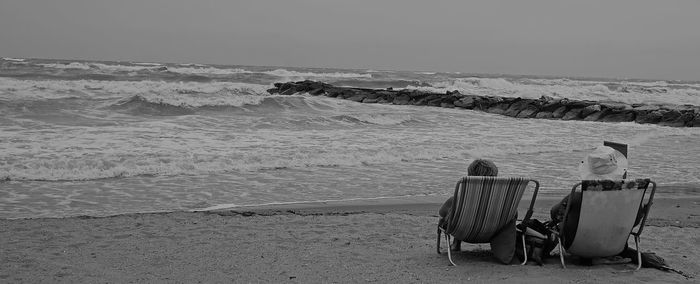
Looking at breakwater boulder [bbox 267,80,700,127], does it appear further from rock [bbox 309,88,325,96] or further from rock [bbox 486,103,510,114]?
rock [bbox 309,88,325,96]

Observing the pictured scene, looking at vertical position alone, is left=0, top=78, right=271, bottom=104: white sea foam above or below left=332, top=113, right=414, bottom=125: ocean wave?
below

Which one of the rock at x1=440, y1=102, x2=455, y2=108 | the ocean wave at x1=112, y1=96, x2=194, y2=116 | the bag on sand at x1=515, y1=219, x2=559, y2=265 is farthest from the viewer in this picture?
the rock at x1=440, y1=102, x2=455, y2=108

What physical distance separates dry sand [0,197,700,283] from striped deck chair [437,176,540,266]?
262 mm

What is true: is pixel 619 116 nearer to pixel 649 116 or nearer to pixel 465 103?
pixel 649 116

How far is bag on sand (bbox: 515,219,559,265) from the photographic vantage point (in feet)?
16.7

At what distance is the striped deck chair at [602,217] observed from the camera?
4.63m

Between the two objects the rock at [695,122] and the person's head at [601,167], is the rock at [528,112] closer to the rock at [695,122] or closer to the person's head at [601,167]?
the rock at [695,122]

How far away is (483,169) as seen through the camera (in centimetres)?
496

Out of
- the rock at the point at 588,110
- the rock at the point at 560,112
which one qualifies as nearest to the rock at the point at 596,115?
the rock at the point at 588,110

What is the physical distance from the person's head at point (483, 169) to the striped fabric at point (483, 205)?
17cm

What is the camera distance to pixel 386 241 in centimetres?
600

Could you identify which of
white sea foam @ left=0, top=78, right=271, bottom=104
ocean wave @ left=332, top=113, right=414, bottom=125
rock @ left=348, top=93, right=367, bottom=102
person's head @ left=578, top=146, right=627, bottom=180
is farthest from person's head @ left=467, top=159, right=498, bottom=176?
rock @ left=348, top=93, right=367, bottom=102

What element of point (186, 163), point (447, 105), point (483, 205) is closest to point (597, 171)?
point (483, 205)

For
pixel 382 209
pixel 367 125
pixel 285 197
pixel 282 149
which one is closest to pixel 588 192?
pixel 382 209
